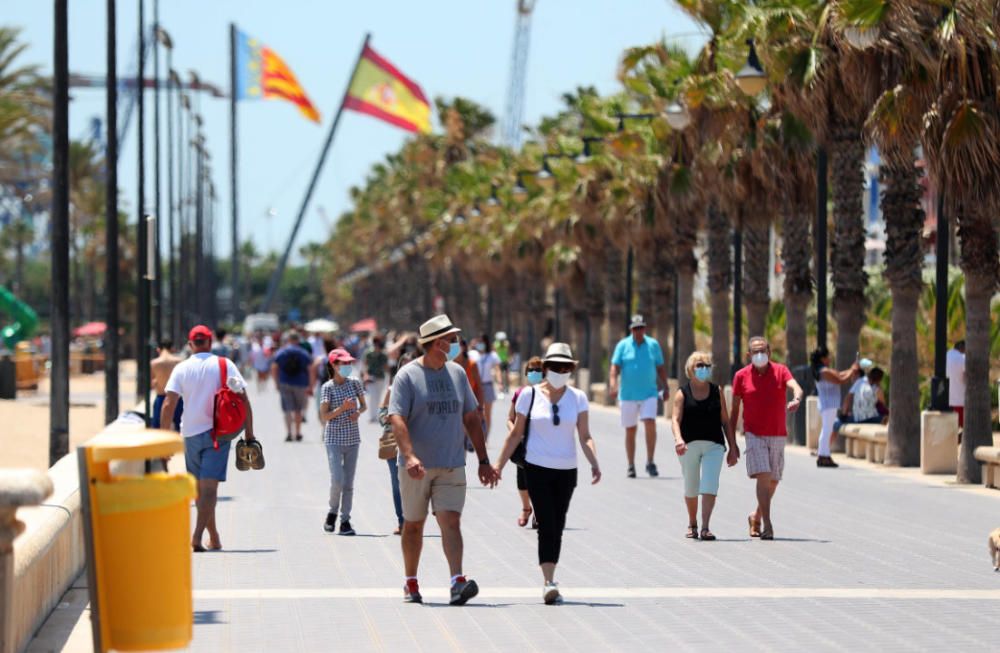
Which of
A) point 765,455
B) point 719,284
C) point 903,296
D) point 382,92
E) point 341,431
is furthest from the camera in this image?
point 382,92

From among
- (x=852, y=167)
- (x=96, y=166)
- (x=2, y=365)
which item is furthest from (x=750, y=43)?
(x=96, y=166)

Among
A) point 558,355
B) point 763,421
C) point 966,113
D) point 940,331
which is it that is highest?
point 966,113

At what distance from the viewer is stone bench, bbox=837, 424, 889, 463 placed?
25.8 metres

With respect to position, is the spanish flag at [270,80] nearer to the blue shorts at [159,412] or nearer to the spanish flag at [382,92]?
the spanish flag at [382,92]

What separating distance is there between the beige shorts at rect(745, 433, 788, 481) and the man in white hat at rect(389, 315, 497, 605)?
4.72 metres

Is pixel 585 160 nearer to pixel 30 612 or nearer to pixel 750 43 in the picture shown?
pixel 750 43

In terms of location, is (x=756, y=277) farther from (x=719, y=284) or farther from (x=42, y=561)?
Result: (x=42, y=561)

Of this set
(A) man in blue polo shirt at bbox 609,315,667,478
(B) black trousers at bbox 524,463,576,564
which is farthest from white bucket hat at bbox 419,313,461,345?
(A) man in blue polo shirt at bbox 609,315,667,478

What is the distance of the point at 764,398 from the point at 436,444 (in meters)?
5.09

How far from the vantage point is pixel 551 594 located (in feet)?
37.6

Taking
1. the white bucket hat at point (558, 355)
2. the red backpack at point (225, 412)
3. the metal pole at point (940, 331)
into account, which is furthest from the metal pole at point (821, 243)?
the white bucket hat at point (558, 355)

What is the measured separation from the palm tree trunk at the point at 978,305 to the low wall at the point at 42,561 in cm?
1253

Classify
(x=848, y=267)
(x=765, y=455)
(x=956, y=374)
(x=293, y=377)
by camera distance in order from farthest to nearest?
(x=293, y=377) < (x=848, y=267) < (x=956, y=374) < (x=765, y=455)

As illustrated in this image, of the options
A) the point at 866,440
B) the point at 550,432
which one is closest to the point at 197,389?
the point at 550,432
